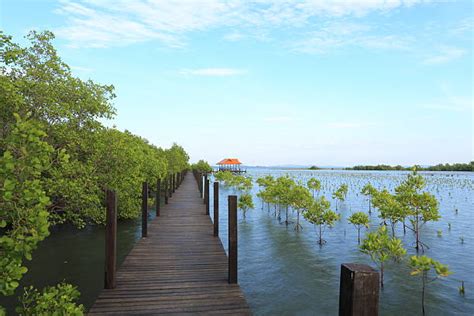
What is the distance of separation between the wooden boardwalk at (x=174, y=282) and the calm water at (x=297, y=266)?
6.22 ft

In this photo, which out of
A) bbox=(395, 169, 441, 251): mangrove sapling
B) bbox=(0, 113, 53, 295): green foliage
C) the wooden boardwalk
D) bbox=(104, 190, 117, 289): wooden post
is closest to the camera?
bbox=(0, 113, 53, 295): green foliage

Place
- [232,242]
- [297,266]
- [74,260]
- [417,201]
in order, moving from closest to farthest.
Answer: [232,242], [297,266], [74,260], [417,201]

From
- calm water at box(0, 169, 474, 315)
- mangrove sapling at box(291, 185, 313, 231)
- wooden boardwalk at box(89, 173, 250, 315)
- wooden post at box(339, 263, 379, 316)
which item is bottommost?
calm water at box(0, 169, 474, 315)

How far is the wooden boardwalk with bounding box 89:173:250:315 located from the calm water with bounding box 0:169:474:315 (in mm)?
1897

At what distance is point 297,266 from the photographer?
10812 mm

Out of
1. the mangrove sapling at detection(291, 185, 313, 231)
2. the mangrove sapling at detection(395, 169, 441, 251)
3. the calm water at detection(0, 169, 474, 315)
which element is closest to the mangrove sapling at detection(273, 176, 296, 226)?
the mangrove sapling at detection(291, 185, 313, 231)

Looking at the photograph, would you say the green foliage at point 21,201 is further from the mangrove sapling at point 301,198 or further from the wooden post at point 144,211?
the mangrove sapling at point 301,198

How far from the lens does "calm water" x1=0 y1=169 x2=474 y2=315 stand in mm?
8023

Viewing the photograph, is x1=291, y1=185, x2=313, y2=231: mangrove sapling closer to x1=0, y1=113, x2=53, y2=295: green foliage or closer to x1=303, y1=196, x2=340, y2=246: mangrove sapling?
x1=303, y1=196, x2=340, y2=246: mangrove sapling

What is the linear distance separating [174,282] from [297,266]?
6.17m

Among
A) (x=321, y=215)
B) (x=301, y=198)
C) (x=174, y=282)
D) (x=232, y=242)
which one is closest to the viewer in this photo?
(x=174, y=282)

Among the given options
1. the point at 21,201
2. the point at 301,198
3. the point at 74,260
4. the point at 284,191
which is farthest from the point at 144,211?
the point at 284,191

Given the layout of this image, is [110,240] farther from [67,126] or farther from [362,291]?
[67,126]

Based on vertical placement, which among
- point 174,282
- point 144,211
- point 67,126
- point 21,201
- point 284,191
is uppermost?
point 67,126
